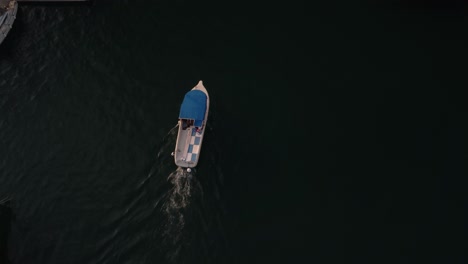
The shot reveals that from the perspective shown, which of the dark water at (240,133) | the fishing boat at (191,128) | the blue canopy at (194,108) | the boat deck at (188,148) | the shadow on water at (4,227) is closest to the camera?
the dark water at (240,133)

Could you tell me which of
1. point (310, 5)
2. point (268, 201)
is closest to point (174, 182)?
point (268, 201)

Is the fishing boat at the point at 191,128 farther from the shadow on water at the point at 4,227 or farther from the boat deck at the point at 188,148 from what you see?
the shadow on water at the point at 4,227

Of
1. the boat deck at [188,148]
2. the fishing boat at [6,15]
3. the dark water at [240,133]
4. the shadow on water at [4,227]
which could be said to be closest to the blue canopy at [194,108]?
the boat deck at [188,148]

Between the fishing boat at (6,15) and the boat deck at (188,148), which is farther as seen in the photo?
the fishing boat at (6,15)

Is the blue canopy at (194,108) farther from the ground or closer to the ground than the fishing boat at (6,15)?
closer to the ground

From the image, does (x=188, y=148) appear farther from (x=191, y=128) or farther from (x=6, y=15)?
(x=6, y=15)

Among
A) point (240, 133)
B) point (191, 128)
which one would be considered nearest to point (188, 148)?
point (191, 128)
